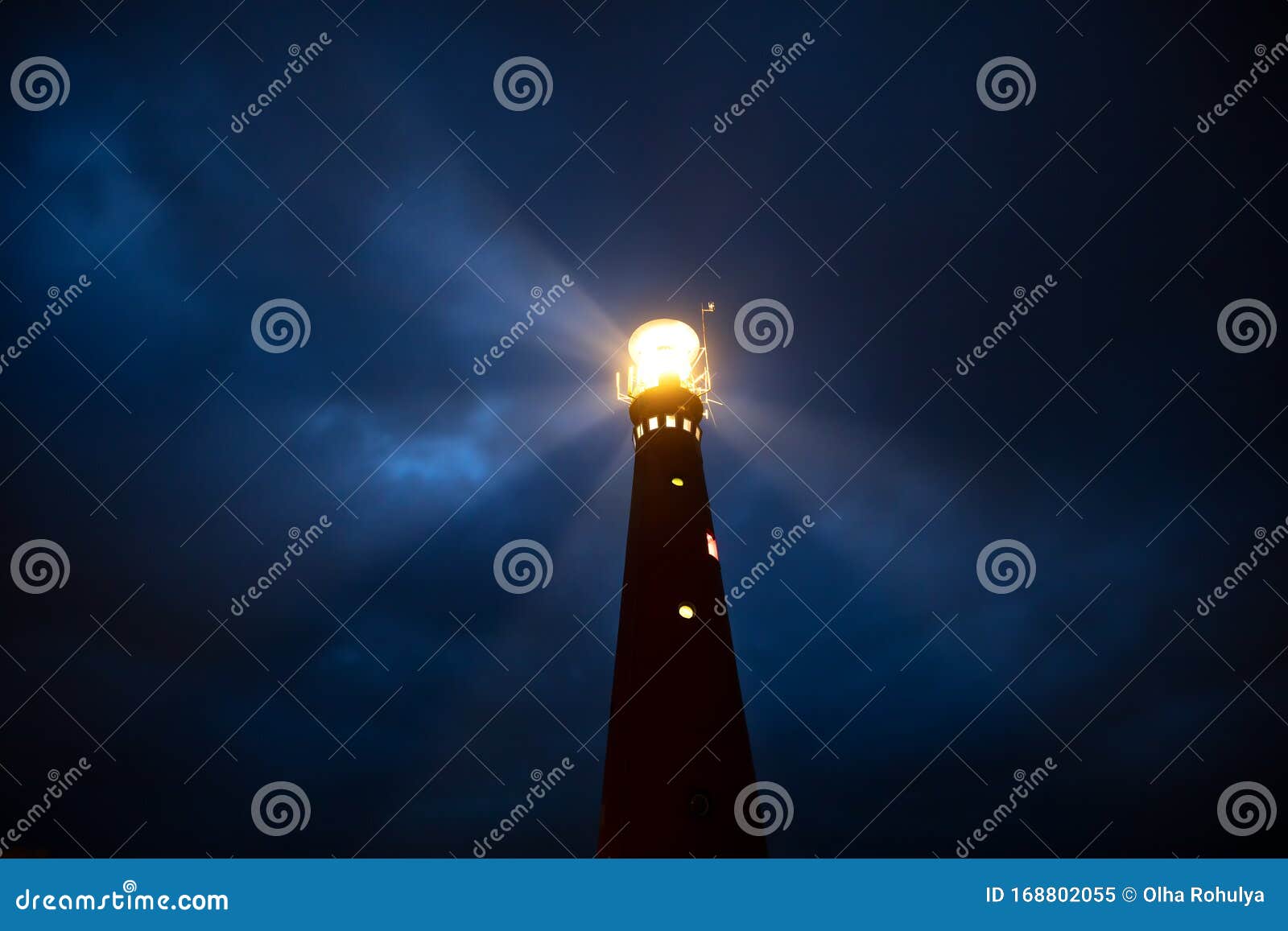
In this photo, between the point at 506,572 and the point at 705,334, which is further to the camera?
the point at 705,334

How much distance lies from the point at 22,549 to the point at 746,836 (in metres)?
23.2

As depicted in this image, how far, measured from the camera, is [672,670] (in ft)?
70.2

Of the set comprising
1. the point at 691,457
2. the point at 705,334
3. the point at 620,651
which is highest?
the point at 705,334

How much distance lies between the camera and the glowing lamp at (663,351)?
26.8 m

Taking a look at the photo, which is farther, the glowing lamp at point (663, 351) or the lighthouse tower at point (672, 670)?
the glowing lamp at point (663, 351)

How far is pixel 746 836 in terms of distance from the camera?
20.2m

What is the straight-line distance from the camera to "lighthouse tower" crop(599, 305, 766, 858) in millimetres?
19734

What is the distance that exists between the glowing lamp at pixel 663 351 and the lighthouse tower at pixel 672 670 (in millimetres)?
81
